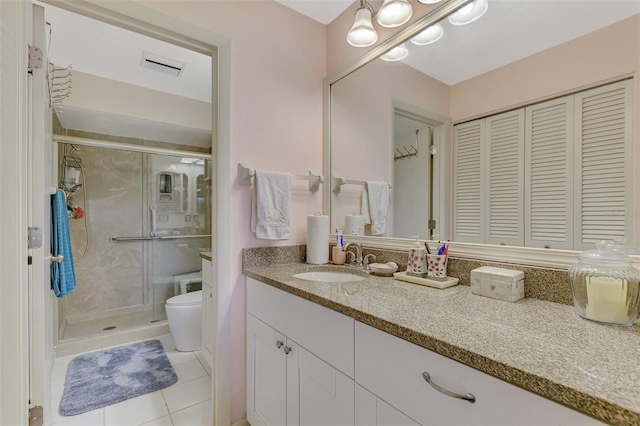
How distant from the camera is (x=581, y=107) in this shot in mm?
914

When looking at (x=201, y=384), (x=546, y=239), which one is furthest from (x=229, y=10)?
(x=201, y=384)

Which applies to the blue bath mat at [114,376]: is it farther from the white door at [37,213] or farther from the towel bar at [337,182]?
the towel bar at [337,182]

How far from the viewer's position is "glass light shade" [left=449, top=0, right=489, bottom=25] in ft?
3.80

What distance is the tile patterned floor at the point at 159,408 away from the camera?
1.55 meters

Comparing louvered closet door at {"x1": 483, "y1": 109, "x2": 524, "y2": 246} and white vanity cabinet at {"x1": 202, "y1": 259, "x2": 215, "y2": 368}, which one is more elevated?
louvered closet door at {"x1": 483, "y1": 109, "x2": 524, "y2": 246}

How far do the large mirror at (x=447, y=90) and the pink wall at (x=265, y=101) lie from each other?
0.18m

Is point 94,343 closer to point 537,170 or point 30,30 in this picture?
point 30,30

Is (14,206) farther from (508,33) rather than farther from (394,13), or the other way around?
(508,33)

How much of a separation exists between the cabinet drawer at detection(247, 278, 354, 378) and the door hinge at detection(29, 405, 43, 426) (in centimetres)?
94

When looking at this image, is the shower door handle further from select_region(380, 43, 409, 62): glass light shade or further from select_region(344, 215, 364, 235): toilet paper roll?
select_region(380, 43, 409, 62): glass light shade

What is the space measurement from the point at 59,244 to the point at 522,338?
2084mm

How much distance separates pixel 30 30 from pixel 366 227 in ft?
5.62

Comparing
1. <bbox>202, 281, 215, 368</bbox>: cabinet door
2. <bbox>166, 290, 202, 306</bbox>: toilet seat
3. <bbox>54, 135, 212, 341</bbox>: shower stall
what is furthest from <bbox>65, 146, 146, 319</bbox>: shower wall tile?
<bbox>202, 281, 215, 368</bbox>: cabinet door

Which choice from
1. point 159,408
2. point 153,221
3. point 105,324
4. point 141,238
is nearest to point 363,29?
point 159,408
